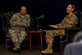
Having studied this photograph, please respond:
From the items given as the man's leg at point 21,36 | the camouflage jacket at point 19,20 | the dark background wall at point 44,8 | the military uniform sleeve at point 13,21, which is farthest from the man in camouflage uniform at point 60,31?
the dark background wall at point 44,8

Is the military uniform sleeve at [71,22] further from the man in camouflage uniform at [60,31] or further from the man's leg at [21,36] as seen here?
the man's leg at [21,36]

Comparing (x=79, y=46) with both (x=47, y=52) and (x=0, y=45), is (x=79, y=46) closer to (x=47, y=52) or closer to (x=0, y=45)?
(x=47, y=52)

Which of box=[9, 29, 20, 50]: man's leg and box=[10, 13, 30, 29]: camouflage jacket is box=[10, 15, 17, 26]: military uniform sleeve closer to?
box=[10, 13, 30, 29]: camouflage jacket

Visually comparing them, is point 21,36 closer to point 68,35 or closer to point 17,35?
point 17,35

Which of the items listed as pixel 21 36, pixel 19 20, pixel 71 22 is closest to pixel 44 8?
pixel 19 20

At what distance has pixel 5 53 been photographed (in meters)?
6.77

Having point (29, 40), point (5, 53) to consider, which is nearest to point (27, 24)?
point (29, 40)

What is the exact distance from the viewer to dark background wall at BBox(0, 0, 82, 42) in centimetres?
848

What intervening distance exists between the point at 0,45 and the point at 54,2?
210 centimetres

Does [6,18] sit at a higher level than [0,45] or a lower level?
higher

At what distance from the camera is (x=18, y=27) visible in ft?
22.9

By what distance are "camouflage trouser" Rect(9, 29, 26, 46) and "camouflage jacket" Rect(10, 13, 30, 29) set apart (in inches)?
5.6

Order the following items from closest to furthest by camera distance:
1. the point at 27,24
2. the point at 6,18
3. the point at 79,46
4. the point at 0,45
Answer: the point at 79,46, the point at 27,24, the point at 6,18, the point at 0,45

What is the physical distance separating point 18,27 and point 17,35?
0.21 meters
